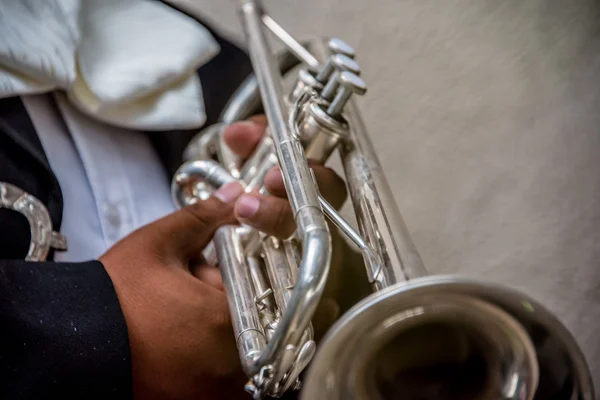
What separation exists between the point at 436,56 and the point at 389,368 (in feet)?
1.95

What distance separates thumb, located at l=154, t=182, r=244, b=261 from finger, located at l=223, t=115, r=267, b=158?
0.31 feet

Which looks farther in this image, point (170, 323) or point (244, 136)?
point (244, 136)

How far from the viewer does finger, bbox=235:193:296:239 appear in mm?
475

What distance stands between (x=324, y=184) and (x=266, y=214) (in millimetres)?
63

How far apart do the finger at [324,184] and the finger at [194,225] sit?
1.5 inches

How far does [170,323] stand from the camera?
45 cm

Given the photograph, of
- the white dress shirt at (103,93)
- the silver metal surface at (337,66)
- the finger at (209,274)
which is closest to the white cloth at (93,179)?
the white dress shirt at (103,93)

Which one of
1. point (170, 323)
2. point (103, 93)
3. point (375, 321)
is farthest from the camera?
point (103, 93)

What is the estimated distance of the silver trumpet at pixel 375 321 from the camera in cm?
34

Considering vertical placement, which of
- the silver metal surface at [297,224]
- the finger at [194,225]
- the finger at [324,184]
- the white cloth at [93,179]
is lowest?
the white cloth at [93,179]

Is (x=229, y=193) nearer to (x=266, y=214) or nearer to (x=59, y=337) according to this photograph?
(x=266, y=214)

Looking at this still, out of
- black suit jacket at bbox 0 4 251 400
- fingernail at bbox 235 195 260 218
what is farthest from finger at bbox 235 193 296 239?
black suit jacket at bbox 0 4 251 400

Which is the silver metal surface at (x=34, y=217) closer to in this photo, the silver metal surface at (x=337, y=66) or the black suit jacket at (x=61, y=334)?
the black suit jacket at (x=61, y=334)

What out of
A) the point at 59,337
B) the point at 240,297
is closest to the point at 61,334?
the point at 59,337
